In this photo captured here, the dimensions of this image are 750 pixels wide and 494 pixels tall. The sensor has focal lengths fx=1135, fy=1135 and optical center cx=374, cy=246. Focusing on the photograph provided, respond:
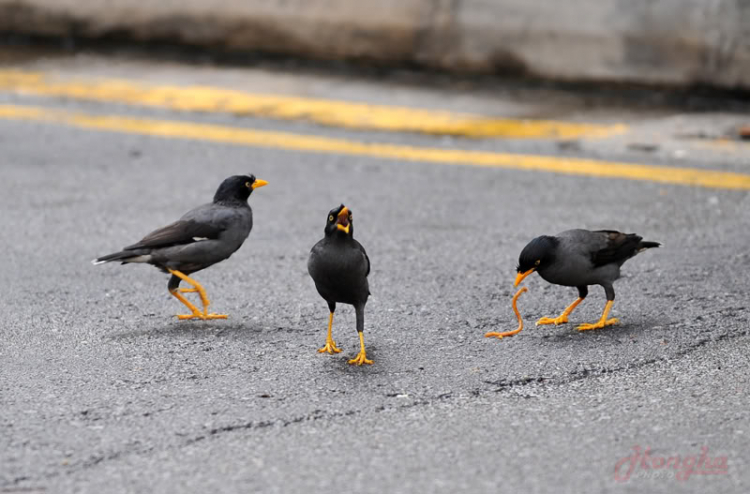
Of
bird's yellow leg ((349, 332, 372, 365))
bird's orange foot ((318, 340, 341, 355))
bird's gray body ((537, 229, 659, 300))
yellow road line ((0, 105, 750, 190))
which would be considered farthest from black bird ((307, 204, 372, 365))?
yellow road line ((0, 105, 750, 190))

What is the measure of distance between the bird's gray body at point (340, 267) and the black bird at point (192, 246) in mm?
794

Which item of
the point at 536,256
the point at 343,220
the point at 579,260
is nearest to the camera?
the point at 343,220

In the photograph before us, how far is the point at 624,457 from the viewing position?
12.6ft

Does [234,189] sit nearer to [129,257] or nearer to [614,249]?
[129,257]

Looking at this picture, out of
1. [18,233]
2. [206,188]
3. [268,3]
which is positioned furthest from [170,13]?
[18,233]

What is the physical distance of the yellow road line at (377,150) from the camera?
7820 mm

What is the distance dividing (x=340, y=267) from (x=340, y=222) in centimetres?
20

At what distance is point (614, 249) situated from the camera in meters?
5.31

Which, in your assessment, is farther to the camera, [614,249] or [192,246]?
[192,246]

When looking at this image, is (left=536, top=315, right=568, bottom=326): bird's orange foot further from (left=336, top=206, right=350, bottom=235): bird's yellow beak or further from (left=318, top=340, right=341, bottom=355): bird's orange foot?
(left=336, top=206, right=350, bottom=235): bird's yellow beak

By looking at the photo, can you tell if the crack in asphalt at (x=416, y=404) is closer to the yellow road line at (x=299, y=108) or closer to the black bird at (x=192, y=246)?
the black bird at (x=192, y=246)

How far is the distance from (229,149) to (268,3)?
8.39 feet

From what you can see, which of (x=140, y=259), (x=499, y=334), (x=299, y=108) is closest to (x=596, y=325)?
(x=499, y=334)

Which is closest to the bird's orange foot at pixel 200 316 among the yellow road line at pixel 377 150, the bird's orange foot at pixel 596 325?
the bird's orange foot at pixel 596 325
